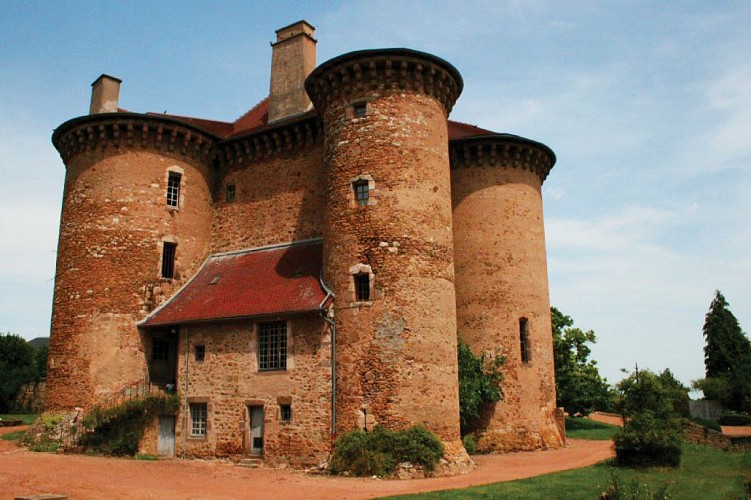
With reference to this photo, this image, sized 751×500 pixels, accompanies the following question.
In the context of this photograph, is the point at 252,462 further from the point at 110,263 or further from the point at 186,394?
the point at 110,263

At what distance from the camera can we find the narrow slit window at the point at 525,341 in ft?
77.7

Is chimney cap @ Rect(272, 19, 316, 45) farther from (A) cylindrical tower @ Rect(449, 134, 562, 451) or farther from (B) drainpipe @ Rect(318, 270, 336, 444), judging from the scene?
(B) drainpipe @ Rect(318, 270, 336, 444)

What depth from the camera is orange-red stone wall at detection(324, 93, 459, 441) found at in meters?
17.7

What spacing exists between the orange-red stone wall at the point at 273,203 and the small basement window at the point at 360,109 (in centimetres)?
347

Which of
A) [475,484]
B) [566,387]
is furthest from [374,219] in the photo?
[566,387]

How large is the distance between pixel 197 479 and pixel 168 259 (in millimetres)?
10551

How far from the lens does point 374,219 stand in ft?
61.8

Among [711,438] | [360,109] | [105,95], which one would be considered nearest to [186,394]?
[360,109]

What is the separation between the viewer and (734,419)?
35625 mm

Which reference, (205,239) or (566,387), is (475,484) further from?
(566,387)

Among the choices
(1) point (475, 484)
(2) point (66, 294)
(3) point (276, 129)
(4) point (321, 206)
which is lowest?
(1) point (475, 484)

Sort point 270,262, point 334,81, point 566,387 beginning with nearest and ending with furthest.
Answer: point 334,81 < point 270,262 < point 566,387

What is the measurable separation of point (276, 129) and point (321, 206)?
143 inches

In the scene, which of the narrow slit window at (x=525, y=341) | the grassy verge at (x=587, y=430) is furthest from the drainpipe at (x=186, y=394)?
the grassy verge at (x=587, y=430)
